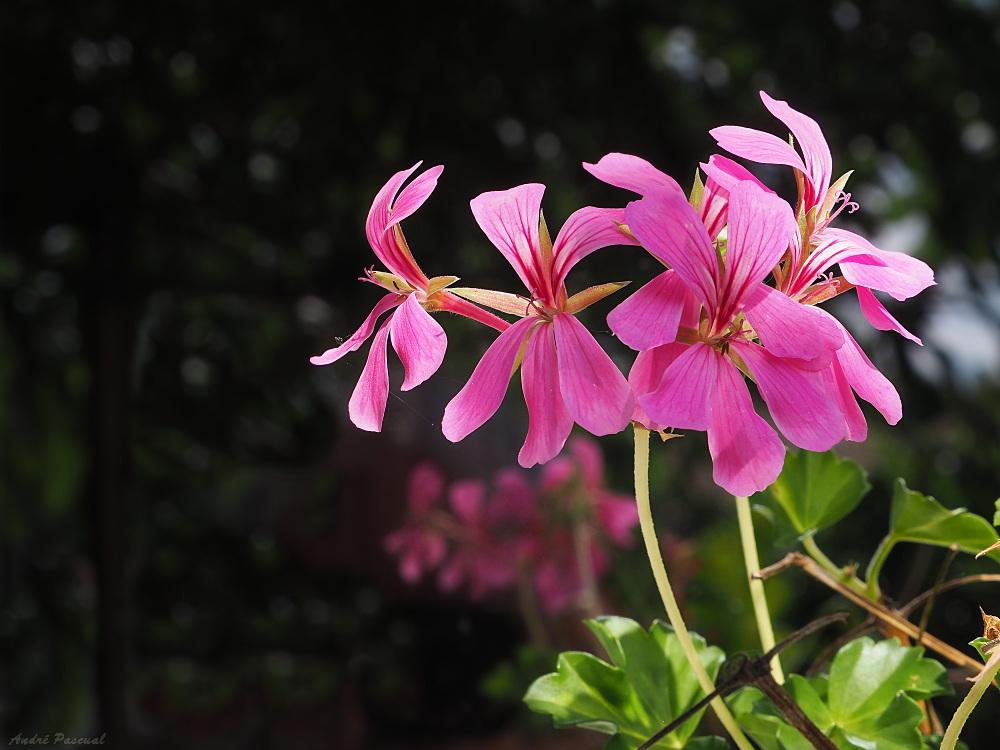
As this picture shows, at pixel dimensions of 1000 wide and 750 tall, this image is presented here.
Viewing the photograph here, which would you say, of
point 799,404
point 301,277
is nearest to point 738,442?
point 799,404

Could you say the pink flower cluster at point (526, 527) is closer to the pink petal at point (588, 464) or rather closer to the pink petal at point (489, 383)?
the pink petal at point (588, 464)

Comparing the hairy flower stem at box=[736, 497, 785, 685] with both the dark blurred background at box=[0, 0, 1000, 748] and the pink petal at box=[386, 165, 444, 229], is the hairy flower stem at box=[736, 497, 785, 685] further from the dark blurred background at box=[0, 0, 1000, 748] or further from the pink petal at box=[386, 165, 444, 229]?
the dark blurred background at box=[0, 0, 1000, 748]

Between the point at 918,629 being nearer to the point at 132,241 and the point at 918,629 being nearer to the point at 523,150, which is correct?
the point at 523,150

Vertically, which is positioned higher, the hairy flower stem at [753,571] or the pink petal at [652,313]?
the pink petal at [652,313]

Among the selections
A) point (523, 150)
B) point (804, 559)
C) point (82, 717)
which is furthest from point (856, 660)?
point (82, 717)
